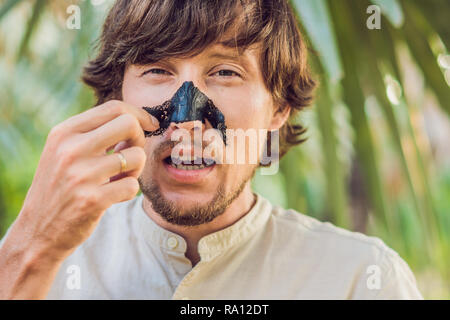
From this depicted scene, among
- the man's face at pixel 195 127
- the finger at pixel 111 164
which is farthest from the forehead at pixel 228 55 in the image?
the finger at pixel 111 164

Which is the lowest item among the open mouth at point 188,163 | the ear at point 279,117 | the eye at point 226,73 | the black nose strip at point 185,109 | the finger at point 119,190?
the finger at point 119,190

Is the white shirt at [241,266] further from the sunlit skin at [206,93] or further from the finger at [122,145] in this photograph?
the finger at [122,145]

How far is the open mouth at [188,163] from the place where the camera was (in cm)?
94

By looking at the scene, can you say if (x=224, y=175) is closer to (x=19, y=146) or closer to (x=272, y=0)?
(x=272, y=0)

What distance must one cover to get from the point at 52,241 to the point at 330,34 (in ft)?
1.97

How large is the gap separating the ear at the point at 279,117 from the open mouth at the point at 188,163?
284 millimetres

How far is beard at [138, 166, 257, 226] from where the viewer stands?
970 millimetres

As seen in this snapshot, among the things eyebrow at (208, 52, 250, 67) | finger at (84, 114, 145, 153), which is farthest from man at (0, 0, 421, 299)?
finger at (84, 114, 145, 153)

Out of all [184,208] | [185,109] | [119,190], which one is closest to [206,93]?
[185,109]

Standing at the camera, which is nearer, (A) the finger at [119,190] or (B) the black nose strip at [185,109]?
(A) the finger at [119,190]

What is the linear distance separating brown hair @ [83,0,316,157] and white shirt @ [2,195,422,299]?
1.06 ft

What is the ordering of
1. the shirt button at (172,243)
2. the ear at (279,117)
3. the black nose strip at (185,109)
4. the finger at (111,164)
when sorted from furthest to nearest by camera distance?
the ear at (279,117)
the shirt button at (172,243)
the black nose strip at (185,109)
the finger at (111,164)

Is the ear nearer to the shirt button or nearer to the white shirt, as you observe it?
the white shirt

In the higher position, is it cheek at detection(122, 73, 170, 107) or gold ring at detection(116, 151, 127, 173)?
cheek at detection(122, 73, 170, 107)
